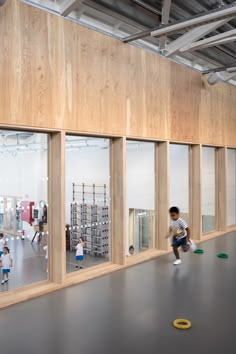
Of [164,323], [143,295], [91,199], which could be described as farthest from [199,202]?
[164,323]

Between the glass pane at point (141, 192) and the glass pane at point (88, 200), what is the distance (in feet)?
2.31

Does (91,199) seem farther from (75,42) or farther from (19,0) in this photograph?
(19,0)

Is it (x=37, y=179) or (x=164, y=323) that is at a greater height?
(x=37, y=179)

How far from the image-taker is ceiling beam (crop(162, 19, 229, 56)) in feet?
13.1

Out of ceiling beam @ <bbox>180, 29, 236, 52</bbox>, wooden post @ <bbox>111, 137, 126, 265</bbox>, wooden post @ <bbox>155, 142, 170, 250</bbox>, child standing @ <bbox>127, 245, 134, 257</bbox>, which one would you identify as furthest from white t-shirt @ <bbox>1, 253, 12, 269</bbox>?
ceiling beam @ <bbox>180, 29, 236, 52</bbox>

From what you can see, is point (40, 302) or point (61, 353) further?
point (40, 302)

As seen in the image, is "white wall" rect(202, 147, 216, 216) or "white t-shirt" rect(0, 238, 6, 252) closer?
"white t-shirt" rect(0, 238, 6, 252)

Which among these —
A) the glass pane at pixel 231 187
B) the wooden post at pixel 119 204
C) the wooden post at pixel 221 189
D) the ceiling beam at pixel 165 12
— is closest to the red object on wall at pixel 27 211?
the wooden post at pixel 119 204

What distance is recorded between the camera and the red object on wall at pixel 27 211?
4.15 m

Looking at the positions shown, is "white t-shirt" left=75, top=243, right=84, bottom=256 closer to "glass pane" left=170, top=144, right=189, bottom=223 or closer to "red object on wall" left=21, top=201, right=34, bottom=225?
"red object on wall" left=21, top=201, right=34, bottom=225

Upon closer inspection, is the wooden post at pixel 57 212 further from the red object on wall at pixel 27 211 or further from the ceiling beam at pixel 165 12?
the ceiling beam at pixel 165 12

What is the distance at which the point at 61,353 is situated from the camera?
8.29 feet

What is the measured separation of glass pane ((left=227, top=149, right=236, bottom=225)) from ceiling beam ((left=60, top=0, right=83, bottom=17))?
207 inches

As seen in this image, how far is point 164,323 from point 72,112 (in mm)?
2449
